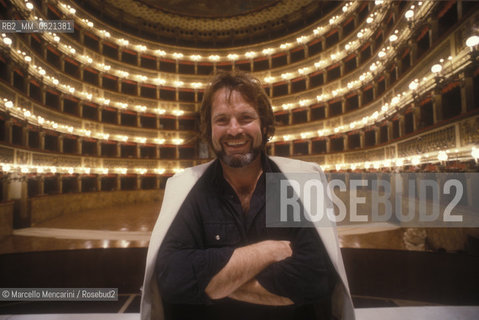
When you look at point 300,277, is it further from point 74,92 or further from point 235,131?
point 74,92

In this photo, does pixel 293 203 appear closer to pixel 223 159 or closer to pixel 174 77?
pixel 223 159

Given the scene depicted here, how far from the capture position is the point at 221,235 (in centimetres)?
177

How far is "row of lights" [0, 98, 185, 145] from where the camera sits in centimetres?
918

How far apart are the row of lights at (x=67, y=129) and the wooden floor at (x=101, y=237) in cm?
472

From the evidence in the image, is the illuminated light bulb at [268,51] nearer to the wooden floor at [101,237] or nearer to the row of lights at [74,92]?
the row of lights at [74,92]

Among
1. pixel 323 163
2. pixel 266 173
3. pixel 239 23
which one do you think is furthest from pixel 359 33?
pixel 266 173

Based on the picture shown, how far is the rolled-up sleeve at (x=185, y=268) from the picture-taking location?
59.3 inches

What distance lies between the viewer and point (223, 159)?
1954mm

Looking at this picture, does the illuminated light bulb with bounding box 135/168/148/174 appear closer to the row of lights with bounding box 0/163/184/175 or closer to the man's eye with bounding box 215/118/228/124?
the row of lights with bounding box 0/163/184/175

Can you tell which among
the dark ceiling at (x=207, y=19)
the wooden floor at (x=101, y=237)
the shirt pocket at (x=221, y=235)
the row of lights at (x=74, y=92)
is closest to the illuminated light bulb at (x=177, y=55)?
the dark ceiling at (x=207, y=19)

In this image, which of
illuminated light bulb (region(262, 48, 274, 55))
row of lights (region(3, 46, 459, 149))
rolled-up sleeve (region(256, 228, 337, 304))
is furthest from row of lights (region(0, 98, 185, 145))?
illuminated light bulb (region(262, 48, 274, 55))

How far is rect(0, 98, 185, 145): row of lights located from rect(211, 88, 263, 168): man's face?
33.8 ft

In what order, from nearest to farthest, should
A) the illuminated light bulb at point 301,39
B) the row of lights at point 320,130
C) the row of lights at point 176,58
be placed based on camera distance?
the row of lights at point 320,130 < the row of lights at point 176,58 < the illuminated light bulb at point 301,39

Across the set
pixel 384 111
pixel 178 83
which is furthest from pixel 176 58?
pixel 384 111
